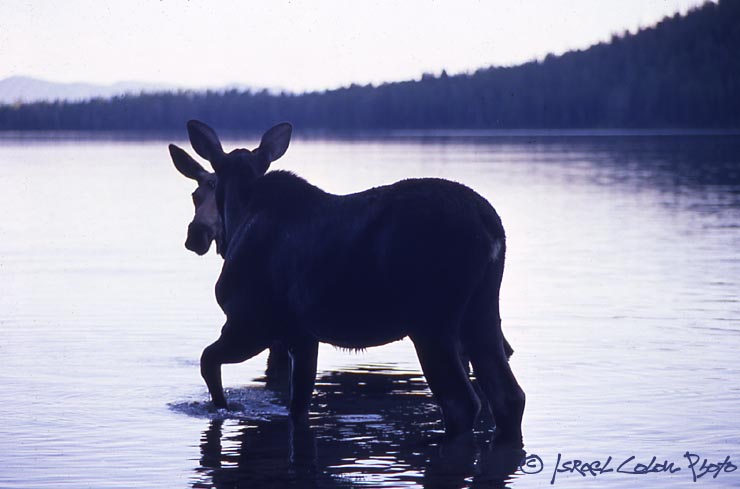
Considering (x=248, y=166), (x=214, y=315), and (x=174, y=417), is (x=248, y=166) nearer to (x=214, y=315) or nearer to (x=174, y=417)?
(x=174, y=417)

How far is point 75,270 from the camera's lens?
79.7ft

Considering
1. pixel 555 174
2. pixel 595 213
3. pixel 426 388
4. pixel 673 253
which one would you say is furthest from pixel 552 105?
pixel 426 388

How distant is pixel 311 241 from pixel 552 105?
165447 mm

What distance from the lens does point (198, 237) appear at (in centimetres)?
1220

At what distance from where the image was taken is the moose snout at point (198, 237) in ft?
40.0

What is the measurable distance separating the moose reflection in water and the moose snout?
1579 mm

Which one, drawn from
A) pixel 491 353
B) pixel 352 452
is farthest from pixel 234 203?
Answer: pixel 491 353

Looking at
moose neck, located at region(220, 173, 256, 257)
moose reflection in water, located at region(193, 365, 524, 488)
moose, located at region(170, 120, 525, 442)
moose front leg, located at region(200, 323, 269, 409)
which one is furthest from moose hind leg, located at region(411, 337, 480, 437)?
moose neck, located at region(220, 173, 256, 257)

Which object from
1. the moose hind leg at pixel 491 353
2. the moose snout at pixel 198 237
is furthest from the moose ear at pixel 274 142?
the moose hind leg at pixel 491 353

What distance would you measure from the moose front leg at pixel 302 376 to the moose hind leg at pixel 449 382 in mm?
1161

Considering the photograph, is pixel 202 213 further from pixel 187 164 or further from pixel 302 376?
pixel 302 376

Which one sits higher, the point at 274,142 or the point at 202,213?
the point at 274,142

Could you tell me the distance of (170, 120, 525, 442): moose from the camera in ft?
31.8

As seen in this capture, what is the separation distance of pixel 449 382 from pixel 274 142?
2869mm
